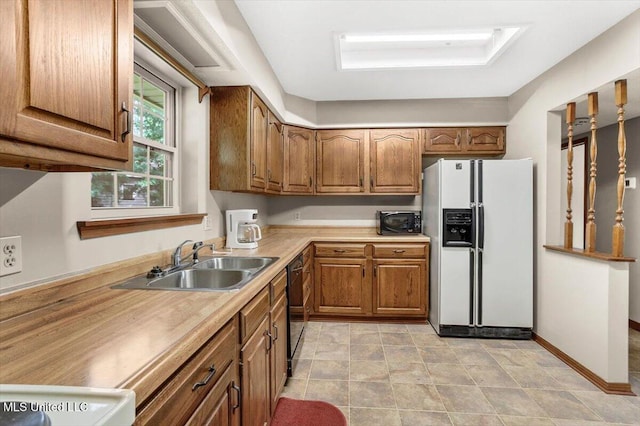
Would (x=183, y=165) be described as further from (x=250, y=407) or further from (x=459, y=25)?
(x=459, y=25)

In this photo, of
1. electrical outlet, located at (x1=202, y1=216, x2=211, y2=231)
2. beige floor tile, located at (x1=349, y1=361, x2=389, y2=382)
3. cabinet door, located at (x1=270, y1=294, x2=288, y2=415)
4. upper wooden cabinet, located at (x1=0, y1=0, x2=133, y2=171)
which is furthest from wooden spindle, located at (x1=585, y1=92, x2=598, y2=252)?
upper wooden cabinet, located at (x1=0, y1=0, x2=133, y2=171)

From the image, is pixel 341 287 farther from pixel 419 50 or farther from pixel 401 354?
pixel 419 50

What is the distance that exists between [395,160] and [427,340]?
1903 mm

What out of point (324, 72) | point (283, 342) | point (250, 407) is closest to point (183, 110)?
point (324, 72)

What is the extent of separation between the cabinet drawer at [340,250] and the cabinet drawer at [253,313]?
1.68 meters

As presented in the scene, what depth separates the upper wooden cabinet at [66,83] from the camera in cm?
64

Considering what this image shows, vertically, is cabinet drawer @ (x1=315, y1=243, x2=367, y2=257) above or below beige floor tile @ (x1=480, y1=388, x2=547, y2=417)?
above

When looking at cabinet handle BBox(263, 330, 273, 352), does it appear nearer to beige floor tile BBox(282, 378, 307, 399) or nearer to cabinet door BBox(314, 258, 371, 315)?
beige floor tile BBox(282, 378, 307, 399)

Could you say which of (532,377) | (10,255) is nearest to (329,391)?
(532,377)

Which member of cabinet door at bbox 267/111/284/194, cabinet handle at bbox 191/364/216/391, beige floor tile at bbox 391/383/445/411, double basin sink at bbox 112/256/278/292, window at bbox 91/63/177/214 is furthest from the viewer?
cabinet door at bbox 267/111/284/194

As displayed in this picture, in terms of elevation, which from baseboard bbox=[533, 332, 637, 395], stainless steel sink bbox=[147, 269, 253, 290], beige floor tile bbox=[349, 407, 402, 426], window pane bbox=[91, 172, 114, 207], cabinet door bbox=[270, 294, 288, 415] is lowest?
beige floor tile bbox=[349, 407, 402, 426]

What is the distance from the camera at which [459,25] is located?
82.2 inches

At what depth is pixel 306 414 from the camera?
181 cm

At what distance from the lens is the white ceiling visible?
6.16 ft
